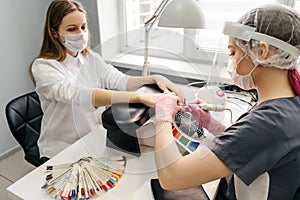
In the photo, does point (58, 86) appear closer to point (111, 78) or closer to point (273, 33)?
point (111, 78)

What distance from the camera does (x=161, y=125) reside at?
2.59 feet

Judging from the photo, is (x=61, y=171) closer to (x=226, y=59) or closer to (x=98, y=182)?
(x=98, y=182)

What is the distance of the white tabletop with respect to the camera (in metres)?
0.82

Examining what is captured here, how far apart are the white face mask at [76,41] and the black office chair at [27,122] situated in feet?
1.33

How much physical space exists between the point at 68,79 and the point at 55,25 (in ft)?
0.97

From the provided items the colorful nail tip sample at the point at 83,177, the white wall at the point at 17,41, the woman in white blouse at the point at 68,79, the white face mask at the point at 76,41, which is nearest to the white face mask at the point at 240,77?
the woman in white blouse at the point at 68,79

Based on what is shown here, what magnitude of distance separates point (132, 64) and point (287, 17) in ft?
2.03

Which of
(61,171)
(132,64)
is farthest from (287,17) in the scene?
(61,171)

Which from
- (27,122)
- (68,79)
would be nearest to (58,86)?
(68,79)

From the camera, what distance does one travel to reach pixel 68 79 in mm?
1192

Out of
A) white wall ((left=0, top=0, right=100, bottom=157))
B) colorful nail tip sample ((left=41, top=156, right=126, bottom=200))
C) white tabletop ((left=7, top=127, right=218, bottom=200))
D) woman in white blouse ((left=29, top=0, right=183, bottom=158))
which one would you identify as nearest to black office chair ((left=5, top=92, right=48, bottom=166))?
woman in white blouse ((left=29, top=0, right=183, bottom=158))

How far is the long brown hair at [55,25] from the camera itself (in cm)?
123

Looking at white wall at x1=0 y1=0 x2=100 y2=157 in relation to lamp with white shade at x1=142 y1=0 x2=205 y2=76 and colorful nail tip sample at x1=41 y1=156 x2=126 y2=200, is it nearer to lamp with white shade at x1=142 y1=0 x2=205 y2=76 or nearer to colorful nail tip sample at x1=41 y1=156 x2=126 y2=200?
lamp with white shade at x1=142 y1=0 x2=205 y2=76

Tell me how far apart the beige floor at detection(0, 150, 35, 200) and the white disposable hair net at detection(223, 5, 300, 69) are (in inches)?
70.5
